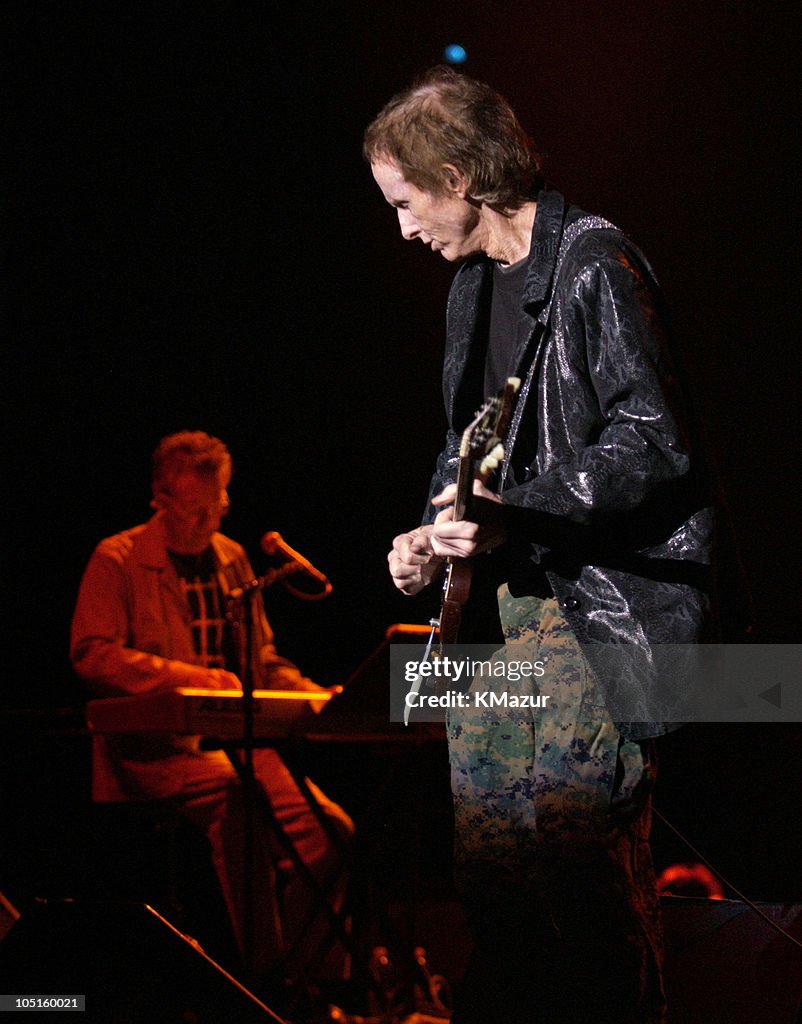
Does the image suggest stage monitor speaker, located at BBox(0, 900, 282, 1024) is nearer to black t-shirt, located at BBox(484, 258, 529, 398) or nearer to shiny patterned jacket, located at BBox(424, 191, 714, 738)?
shiny patterned jacket, located at BBox(424, 191, 714, 738)

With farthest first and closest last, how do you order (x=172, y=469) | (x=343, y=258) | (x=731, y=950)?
1. (x=343, y=258)
2. (x=172, y=469)
3. (x=731, y=950)

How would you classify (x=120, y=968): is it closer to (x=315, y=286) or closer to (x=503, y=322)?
(x=503, y=322)

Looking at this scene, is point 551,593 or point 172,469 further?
point 172,469

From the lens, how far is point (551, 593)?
187cm

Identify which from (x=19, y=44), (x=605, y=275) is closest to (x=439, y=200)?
(x=605, y=275)

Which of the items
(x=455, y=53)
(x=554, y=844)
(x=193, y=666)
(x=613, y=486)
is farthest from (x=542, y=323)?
(x=455, y=53)

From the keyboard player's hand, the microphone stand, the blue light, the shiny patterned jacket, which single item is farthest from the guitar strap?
the blue light

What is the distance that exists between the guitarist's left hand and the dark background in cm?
257

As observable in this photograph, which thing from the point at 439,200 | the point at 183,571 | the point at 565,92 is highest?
the point at 565,92

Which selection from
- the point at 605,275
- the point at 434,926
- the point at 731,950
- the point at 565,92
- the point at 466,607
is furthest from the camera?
the point at 565,92

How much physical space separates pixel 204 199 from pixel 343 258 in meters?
0.69

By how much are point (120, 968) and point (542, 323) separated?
1392 mm

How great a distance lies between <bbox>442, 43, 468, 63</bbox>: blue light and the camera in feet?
14.3

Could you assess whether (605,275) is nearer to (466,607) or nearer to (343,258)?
(466,607)
